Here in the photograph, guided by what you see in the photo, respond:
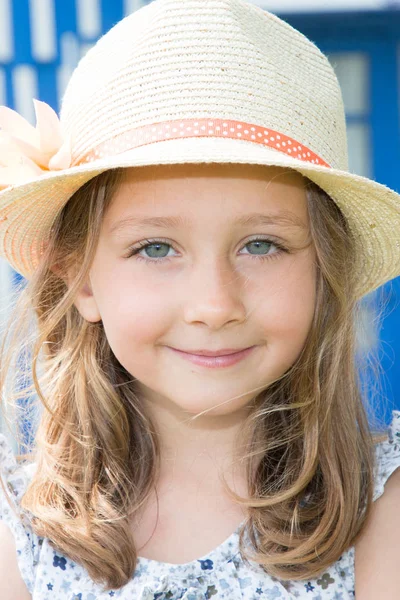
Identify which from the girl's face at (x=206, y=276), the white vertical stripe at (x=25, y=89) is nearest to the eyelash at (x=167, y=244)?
the girl's face at (x=206, y=276)

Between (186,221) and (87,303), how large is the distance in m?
0.37

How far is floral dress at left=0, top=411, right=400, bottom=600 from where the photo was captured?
69.2 inches

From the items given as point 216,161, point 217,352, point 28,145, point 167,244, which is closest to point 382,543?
point 217,352

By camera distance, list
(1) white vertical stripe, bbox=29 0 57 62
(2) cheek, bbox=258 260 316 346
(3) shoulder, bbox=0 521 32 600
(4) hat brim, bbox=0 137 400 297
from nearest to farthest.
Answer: (4) hat brim, bbox=0 137 400 297
(2) cheek, bbox=258 260 316 346
(3) shoulder, bbox=0 521 32 600
(1) white vertical stripe, bbox=29 0 57 62

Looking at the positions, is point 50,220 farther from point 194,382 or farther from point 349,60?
point 349,60

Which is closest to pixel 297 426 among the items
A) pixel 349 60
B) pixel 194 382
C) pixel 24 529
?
pixel 194 382

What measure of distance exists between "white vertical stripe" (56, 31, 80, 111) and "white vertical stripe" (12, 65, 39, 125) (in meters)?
0.08

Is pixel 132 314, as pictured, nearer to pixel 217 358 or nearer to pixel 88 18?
pixel 217 358

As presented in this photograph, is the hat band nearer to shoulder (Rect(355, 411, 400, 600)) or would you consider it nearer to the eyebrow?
the eyebrow

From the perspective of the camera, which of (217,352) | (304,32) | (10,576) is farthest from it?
(304,32)

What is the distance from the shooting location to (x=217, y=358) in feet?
5.65

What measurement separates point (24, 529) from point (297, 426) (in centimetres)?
60

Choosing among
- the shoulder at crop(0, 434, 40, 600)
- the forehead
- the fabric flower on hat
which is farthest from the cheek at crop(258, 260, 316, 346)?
the shoulder at crop(0, 434, 40, 600)

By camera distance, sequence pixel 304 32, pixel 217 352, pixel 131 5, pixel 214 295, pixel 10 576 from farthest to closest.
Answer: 1. pixel 304 32
2. pixel 131 5
3. pixel 10 576
4. pixel 217 352
5. pixel 214 295
